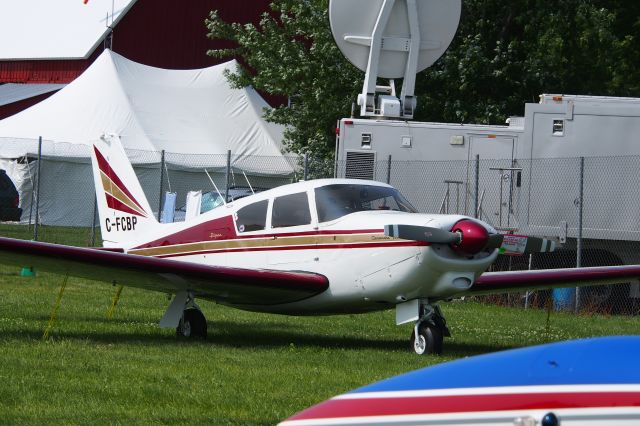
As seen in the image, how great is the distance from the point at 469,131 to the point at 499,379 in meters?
16.7

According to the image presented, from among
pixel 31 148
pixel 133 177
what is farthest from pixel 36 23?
pixel 133 177

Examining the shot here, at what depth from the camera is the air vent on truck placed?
65.7ft

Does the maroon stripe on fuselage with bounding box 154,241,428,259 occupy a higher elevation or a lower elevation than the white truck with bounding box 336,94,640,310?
lower

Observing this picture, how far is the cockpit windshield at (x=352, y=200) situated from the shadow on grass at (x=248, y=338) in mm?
1401

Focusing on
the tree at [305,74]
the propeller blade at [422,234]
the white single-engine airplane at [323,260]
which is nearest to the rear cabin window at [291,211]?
the white single-engine airplane at [323,260]

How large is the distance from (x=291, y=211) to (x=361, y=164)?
814cm

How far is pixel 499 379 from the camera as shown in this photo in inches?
131

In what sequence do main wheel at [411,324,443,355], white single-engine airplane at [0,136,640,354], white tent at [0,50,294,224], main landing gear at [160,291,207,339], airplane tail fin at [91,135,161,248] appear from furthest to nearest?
1. white tent at [0,50,294,224]
2. airplane tail fin at [91,135,161,248]
3. main landing gear at [160,291,207,339]
4. main wheel at [411,324,443,355]
5. white single-engine airplane at [0,136,640,354]

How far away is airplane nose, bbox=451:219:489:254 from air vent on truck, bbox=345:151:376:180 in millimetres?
9224

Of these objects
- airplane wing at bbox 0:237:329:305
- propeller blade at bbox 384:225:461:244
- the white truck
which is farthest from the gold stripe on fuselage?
the white truck

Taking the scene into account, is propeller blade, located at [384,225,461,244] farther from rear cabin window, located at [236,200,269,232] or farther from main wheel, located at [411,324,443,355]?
Answer: rear cabin window, located at [236,200,269,232]

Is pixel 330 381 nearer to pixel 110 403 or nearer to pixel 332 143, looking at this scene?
pixel 110 403

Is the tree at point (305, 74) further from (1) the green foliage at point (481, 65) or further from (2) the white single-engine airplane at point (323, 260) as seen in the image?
(2) the white single-engine airplane at point (323, 260)

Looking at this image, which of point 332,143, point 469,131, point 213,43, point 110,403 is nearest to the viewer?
point 110,403
